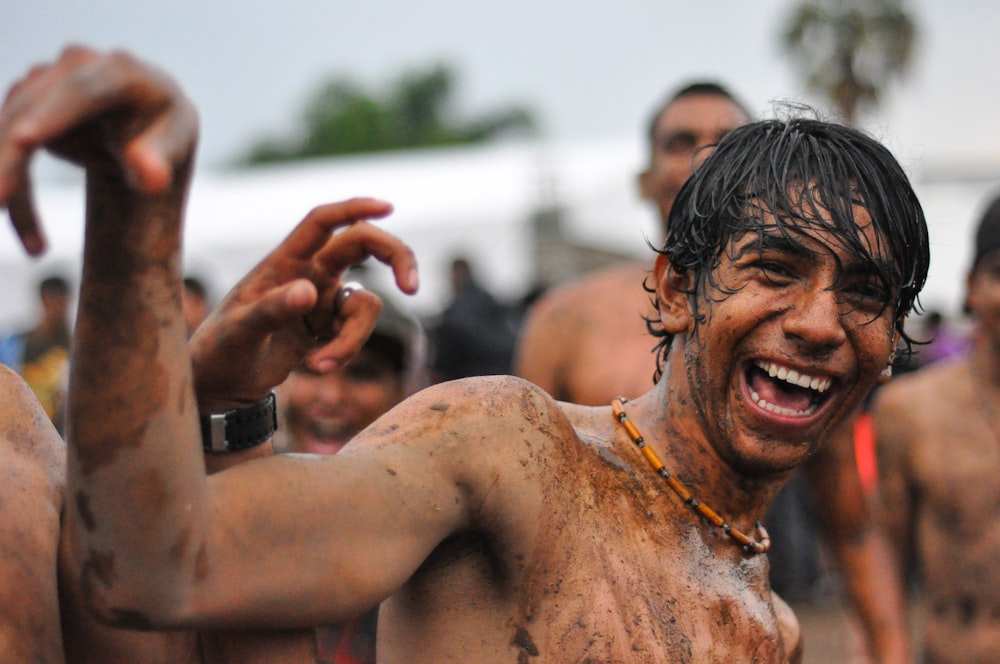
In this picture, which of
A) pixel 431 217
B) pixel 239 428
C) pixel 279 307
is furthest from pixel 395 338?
pixel 431 217

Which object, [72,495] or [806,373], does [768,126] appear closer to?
[806,373]

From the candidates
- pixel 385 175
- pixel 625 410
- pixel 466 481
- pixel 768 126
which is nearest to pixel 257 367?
pixel 466 481

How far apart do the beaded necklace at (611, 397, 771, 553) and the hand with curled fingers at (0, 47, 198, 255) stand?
3.69ft

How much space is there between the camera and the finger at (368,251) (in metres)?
1.64

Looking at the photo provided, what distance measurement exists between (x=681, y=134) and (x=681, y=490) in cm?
228

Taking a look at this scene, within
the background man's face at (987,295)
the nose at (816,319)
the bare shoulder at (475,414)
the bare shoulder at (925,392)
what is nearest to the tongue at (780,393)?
the nose at (816,319)

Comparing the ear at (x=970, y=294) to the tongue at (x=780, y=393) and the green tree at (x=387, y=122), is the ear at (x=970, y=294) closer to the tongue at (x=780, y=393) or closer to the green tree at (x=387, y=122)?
the tongue at (x=780, y=393)

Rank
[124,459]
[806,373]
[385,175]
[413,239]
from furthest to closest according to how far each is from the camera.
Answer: [385,175] < [413,239] < [806,373] < [124,459]

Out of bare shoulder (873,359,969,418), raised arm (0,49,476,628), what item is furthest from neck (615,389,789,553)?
bare shoulder (873,359,969,418)

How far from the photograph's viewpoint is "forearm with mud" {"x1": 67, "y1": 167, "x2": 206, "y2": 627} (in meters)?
1.29

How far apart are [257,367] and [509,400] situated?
0.42 m

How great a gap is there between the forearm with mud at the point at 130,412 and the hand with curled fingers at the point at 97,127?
0.05m

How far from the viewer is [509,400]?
1884 millimetres

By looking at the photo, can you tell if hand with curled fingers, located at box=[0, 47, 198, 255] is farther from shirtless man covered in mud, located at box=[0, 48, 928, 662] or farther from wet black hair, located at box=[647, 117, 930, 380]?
wet black hair, located at box=[647, 117, 930, 380]
